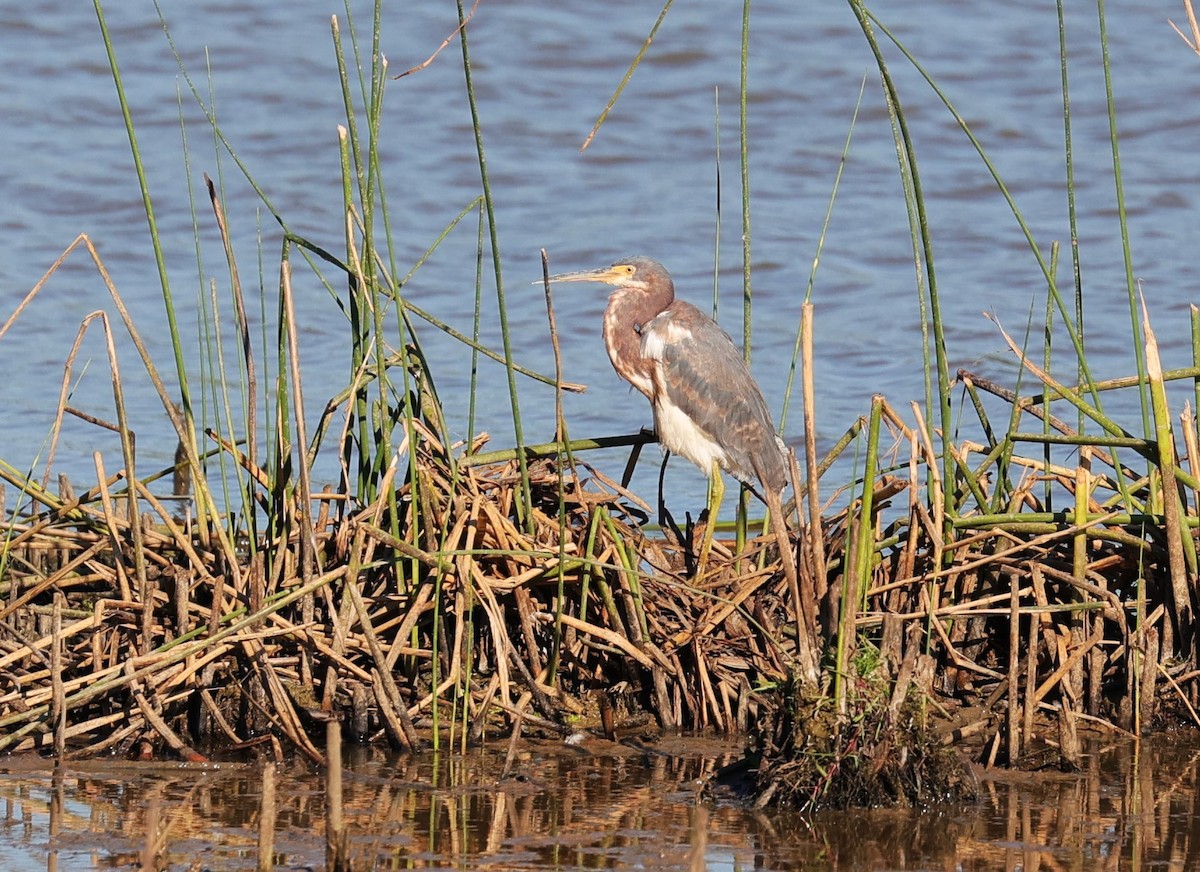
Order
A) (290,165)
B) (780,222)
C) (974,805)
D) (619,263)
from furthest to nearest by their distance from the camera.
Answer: (290,165) → (780,222) → (619,263) → (974,805)

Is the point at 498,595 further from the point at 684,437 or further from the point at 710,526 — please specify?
the point at 684,437

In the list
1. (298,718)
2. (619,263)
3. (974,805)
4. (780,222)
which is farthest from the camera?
(780,222)

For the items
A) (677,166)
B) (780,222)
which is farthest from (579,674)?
(677,166)

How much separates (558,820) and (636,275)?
3033mm

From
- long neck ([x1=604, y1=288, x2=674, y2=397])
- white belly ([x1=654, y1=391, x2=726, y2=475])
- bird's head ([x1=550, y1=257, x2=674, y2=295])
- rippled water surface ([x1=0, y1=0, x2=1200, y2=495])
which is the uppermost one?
rippled water surface ([x1=0, y1=0, x2=1200, y2=495])

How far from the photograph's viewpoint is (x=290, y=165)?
1259 cm

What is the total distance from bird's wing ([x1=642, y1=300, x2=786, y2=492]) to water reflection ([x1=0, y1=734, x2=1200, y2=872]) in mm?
1837

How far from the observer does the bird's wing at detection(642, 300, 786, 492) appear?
6.08 m

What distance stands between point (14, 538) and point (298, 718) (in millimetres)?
1137

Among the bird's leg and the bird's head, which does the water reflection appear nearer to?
the bird's leg

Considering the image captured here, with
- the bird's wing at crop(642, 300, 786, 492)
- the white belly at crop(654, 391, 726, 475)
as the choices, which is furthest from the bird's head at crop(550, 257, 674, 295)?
the white belly at crop(654, 391, 726, 475)

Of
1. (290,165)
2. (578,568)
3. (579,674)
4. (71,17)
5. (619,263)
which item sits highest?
(71,17)

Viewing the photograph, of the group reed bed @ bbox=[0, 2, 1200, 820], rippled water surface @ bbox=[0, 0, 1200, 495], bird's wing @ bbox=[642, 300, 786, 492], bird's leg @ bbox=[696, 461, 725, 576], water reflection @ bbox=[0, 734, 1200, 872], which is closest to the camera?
water reflection @ bbox=[0, 734, 1200, 872]

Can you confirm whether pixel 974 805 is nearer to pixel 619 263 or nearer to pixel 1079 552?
pixel 1079 552
